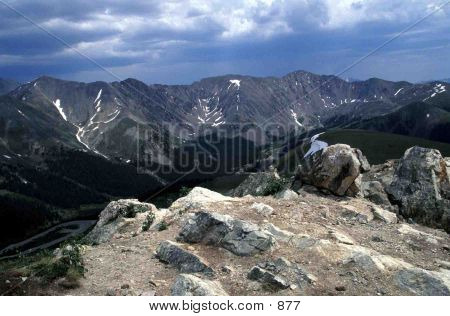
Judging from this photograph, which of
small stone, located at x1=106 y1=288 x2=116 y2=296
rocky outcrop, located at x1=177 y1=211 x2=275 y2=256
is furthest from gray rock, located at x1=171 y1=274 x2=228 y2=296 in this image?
rocky outcrop, located at x1=177 y1=211 x2=275 y2=256

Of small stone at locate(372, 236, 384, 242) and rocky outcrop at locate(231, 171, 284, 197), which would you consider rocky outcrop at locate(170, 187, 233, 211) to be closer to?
rocky outcrop at locate(231, 171, 284, 197)

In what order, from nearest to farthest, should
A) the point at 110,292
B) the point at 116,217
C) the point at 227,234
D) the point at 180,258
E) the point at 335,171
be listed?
the point at 110,292
the point at 180,258
the point at 227,234
the point at 116,217
the point at 335,171

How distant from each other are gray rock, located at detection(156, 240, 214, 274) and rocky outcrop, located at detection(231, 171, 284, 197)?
13.4m

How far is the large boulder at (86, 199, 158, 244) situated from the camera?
30.2 meters

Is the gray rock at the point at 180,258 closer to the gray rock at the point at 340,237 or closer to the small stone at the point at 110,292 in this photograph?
the small stone at the point at 110,292

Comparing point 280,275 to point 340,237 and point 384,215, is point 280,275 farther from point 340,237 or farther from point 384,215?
point 384,215

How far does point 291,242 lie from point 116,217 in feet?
47.7

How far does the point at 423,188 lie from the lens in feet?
115

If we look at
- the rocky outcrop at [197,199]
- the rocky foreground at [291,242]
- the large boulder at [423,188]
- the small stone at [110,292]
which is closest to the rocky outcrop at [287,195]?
the rocky foreground at [291,242]

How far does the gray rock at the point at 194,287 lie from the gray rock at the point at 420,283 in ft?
25.7

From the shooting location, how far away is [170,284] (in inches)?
794

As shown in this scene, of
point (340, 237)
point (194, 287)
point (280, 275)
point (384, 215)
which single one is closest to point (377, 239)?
point (340, 237)

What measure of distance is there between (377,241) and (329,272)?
5.96 meters
